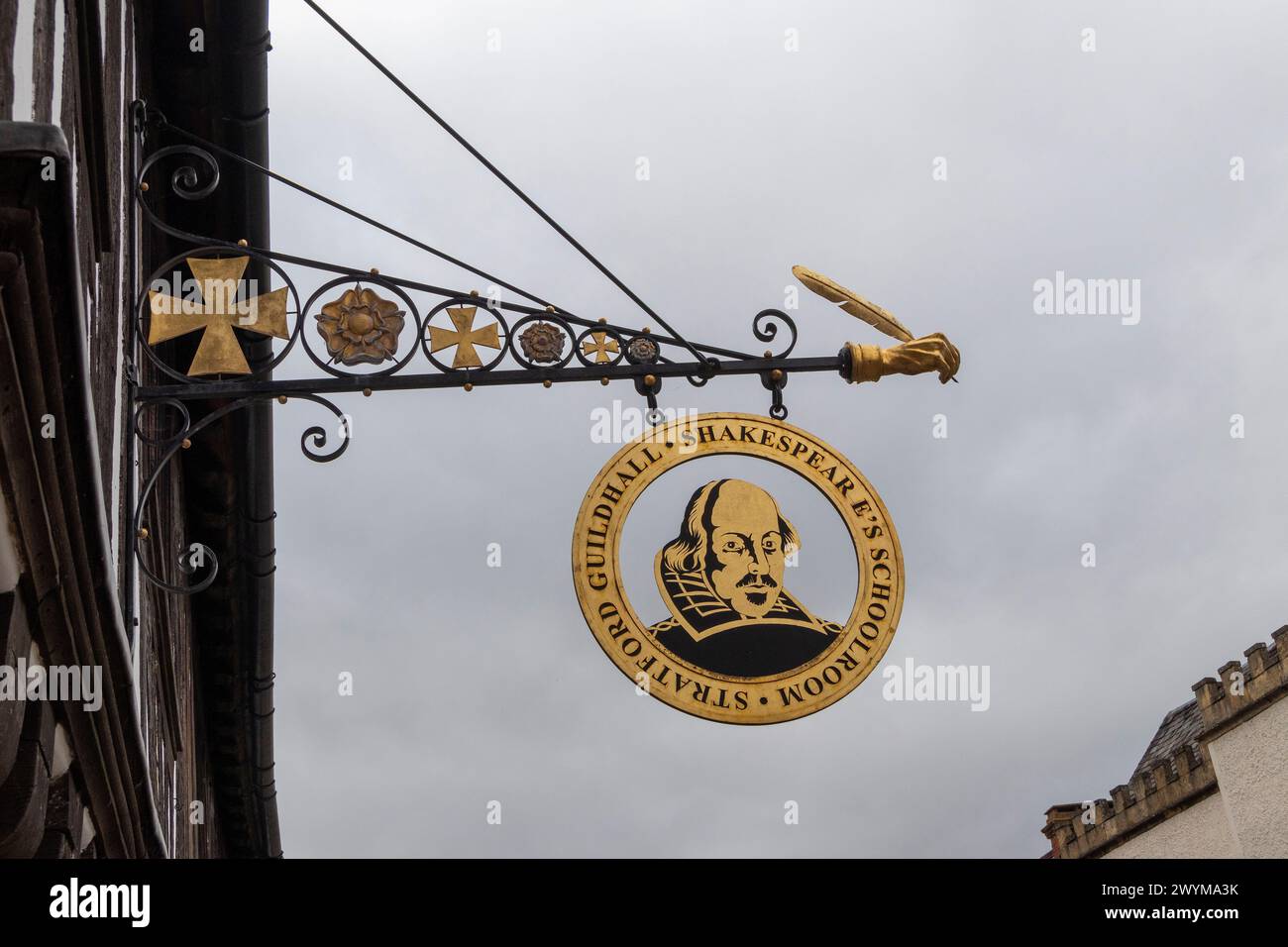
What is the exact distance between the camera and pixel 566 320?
20.3ft

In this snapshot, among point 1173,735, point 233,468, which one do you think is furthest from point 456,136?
point 1173,735

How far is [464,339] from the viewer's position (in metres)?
6.20

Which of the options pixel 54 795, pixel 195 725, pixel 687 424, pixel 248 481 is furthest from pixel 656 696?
pixel 195 725

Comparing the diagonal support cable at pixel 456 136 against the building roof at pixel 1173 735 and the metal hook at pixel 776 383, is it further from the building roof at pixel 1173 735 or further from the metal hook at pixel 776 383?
the building roof at pixel 1173 735

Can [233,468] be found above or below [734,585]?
above

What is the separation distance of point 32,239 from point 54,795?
1.96 metres

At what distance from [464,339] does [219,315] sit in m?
0.91

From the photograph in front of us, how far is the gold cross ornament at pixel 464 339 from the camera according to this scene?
6.18m

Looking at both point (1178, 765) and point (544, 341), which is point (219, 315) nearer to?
point (544, 341)

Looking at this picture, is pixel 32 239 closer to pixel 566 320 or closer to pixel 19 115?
pixel 19 115

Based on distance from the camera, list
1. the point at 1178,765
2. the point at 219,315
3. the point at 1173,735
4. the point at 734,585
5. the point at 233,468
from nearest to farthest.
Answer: the point at 734,585, the point at 219,315, the point at 233,468, the point at 1178,765, the point at 1173,735

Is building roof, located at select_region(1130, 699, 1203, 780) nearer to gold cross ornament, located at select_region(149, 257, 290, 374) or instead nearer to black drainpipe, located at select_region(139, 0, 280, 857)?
black drainpipe, located at select_region(139, 0, 280, 857)

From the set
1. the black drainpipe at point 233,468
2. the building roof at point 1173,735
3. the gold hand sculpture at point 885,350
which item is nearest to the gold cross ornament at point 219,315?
the black drainpipe at point 233,468

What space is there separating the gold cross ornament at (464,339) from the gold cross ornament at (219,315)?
563 millimetres
